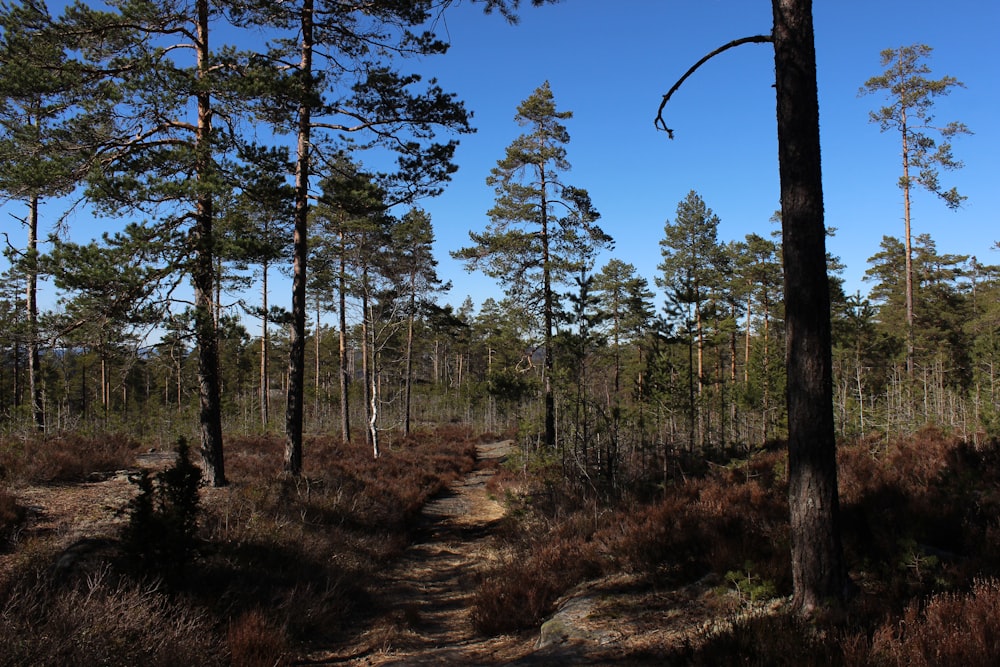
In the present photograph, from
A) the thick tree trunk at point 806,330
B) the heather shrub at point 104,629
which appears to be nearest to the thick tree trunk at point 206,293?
the heather shrub at point 104,629

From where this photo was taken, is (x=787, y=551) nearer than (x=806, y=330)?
No

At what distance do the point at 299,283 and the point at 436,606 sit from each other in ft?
23.3

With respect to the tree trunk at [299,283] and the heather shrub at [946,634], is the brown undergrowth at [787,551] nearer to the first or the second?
the heather shrub at [946,634]

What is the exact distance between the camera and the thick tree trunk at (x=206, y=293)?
8.65 metres

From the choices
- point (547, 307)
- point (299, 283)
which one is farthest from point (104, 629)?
point (547, 307)

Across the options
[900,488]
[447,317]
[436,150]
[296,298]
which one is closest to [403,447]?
[447,317]

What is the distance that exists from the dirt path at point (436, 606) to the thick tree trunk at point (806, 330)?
9.78 ft

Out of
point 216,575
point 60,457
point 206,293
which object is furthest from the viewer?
point 60,457

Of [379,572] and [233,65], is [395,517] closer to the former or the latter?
[379,572]

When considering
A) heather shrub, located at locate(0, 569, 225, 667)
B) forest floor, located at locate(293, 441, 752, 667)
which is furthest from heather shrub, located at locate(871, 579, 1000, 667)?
heather shrub, located at locate(0, 569, 225, 667)

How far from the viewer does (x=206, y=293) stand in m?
9.12

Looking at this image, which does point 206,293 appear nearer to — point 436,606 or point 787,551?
point 436,606

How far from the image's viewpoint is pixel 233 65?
9.09 m

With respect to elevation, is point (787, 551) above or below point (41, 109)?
below
